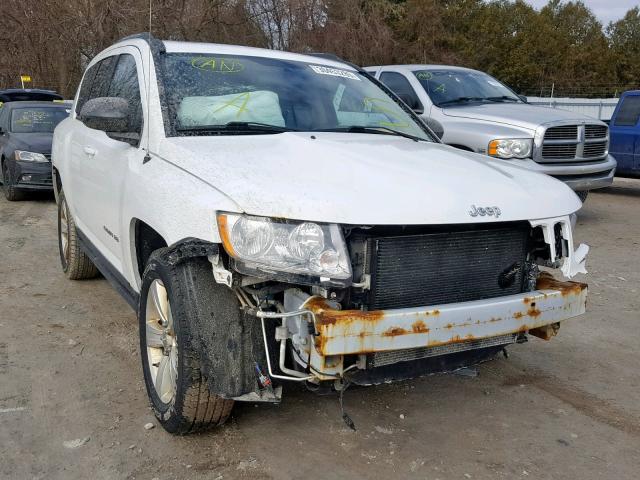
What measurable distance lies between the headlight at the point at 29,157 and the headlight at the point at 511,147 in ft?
22.4

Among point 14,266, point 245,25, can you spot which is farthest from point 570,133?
point 245,25

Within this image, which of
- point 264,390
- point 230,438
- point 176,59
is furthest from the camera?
point 176,59

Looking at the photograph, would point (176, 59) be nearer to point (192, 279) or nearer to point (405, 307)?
point (192, 279)

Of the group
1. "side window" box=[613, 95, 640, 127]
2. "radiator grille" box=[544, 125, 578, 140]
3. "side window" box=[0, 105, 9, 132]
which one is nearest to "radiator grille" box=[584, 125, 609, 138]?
"radiator grille" box=[544, 125, 578, 140]

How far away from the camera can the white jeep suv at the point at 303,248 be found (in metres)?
2.77

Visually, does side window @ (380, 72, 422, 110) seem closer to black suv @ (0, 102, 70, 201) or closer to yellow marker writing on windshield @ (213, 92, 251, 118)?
black suv @ (0, 102, 70, 201)

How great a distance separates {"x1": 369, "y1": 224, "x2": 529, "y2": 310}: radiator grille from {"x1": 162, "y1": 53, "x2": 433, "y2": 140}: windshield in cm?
121

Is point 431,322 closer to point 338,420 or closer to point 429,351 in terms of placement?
point 429,351

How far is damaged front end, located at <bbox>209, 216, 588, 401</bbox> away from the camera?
2738mm

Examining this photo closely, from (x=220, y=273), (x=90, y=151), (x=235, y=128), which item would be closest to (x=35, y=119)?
(x=90, y=151)

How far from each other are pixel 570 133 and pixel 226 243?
6.85 meters

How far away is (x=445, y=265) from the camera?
306 centimetres

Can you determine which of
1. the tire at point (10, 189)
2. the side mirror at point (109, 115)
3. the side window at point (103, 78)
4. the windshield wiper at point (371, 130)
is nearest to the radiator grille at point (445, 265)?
the windshield wiper at point (371, 130)

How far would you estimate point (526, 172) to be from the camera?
→ 367cm
